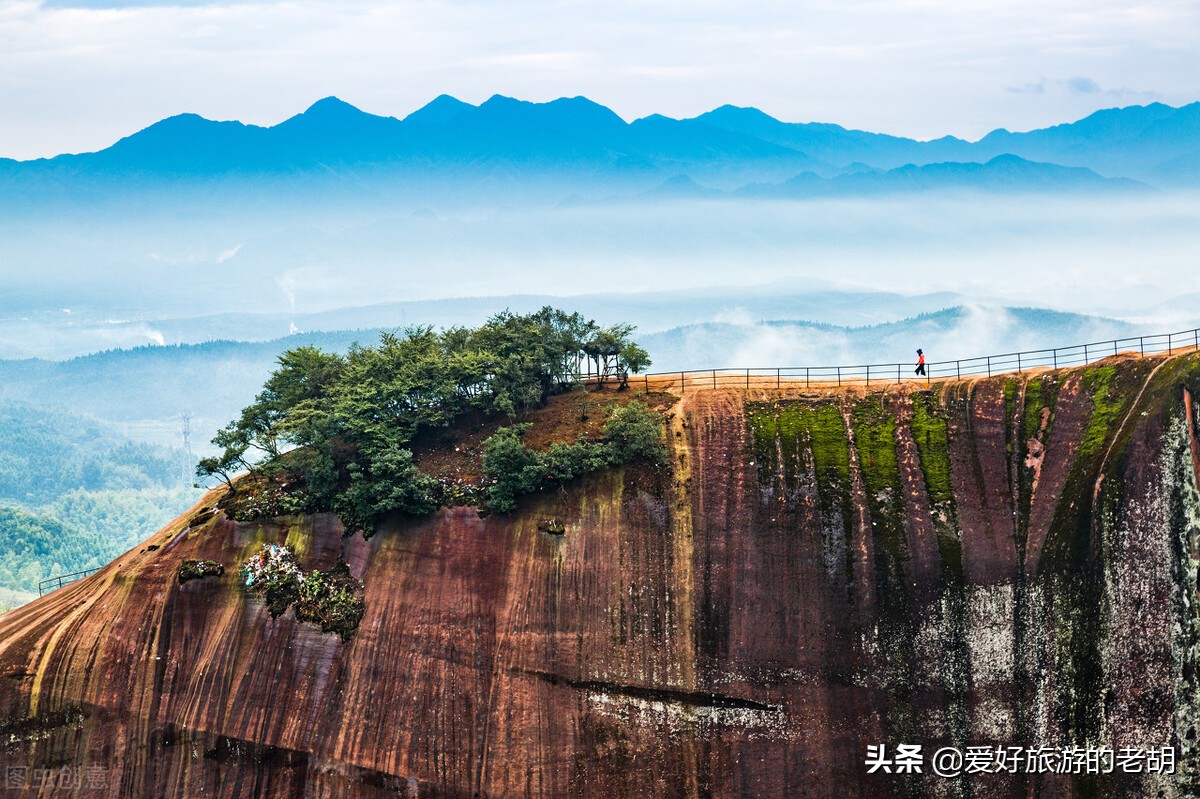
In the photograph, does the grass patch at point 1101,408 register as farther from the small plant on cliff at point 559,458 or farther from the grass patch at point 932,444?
the small plant on cliff at point 559,458

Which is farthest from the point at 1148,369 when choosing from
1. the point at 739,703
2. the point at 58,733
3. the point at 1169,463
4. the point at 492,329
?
the point at 58,733

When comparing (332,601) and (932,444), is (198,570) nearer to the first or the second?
(332,601)

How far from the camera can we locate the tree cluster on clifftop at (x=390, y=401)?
65188mm

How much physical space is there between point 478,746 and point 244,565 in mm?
17675

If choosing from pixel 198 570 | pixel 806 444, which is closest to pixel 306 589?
pixel 198 570

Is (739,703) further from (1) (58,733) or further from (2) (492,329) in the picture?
(1) (58,733)

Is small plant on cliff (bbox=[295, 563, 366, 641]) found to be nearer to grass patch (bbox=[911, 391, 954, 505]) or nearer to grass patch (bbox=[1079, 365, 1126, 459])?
grass patch (bbox=[911, 391, 954, 505])

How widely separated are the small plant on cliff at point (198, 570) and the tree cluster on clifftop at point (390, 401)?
505cm

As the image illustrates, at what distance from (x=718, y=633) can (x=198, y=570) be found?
30.4m

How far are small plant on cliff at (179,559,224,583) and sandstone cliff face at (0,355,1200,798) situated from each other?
2.29 feet

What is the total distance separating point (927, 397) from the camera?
6462 cm

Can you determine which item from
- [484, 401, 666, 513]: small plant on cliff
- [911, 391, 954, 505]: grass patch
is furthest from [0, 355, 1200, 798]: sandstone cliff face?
[484, 401, 666, 513]: small plant on cliff

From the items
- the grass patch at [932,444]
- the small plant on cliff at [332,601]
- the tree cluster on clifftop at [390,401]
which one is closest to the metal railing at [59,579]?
the tree cluster on clifftop at [390,401]

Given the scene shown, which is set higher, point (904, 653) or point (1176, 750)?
point (904, 653)
